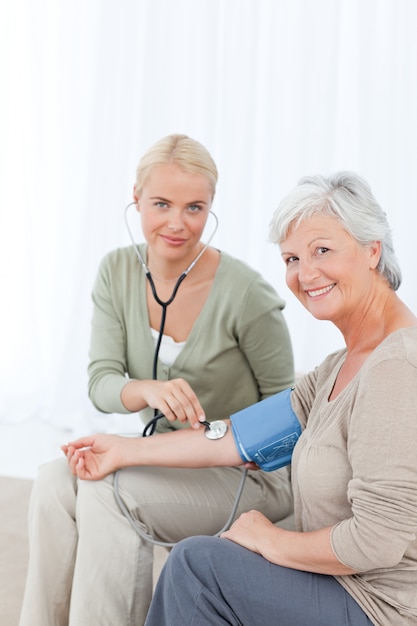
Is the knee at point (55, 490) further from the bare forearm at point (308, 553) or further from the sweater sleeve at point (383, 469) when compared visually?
the sweater sleeve at point (383, 469)

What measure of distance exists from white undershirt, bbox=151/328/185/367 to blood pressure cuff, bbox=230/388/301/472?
1.10 feet

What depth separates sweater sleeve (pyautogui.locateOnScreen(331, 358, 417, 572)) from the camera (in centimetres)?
119

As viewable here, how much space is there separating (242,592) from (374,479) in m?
0.27

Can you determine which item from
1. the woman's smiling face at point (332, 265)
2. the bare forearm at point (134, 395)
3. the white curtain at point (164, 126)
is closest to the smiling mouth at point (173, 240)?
the bare forearm at point (134, 395)

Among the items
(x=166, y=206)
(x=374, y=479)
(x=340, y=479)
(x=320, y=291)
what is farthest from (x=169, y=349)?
(x=374, y=479)

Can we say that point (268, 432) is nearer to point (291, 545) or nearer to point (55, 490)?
point (291, 545)

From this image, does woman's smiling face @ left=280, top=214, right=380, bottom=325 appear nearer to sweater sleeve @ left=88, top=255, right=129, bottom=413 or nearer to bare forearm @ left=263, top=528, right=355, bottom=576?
bare forearm @ left=263, top=528, right=355, bottom=576

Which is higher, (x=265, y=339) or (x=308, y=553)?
(x=265, y=339)

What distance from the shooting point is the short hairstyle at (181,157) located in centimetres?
192

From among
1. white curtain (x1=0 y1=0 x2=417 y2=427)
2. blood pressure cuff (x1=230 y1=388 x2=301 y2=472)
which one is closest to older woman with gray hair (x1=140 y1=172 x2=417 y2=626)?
blood pressure cuff (x1=230 y1=388 x2=301 y2=472)

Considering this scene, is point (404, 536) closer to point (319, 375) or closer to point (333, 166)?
point (319, 375)

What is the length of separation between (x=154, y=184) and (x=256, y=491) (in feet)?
2.30

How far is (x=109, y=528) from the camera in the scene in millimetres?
1618

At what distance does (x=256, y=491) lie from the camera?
71.2 inches
